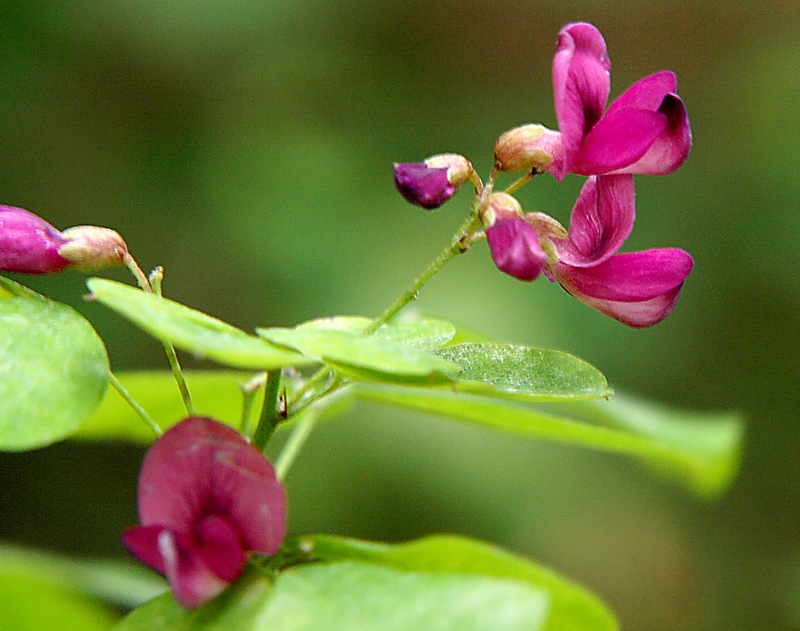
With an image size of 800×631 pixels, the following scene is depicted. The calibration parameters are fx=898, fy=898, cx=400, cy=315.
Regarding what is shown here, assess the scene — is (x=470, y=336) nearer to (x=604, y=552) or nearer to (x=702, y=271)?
(x=702, y=271)

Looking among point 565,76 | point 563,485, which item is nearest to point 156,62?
point 563,485

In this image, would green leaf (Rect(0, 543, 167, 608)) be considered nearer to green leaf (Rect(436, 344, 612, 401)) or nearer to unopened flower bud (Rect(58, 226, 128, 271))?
unopened flower bud (Rect(58, 226, 128, 271))

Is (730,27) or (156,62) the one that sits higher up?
(730,27)

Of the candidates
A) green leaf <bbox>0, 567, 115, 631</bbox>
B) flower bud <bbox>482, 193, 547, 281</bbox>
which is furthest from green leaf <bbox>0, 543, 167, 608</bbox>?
flower bud <bbox>482, 193, 547, 281</bbox>

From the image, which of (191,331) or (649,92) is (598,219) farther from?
(191,331)

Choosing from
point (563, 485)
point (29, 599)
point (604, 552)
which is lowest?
point (604, 552)

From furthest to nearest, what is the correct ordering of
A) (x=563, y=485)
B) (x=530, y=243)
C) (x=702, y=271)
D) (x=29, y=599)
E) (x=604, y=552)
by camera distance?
(x=604, y=552) → (x=702, y=271) → (x=563, y=485) → (x=29, y=599) → (x=530, y=243)
